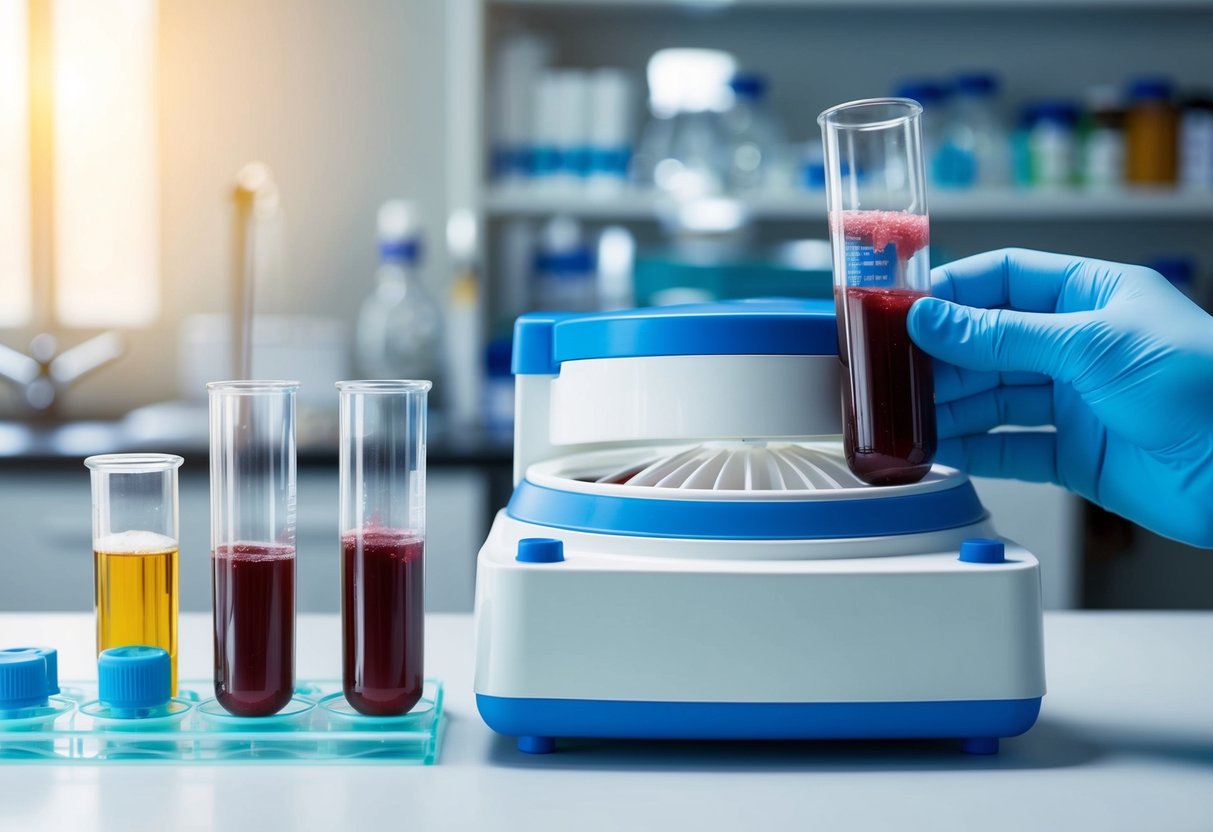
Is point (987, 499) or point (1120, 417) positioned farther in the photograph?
point (987, 499)

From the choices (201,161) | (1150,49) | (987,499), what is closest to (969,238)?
(1150,49)

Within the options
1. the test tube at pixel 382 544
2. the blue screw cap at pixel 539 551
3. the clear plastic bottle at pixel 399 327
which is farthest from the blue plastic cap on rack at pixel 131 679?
the clear plastic bottle at pixel 399 327

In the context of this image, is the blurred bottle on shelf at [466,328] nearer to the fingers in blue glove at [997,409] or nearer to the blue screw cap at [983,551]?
the fingers in blue glove at [997,409]

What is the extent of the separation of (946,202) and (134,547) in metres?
2.07

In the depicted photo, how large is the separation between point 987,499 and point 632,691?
4.39 ft

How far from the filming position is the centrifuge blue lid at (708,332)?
86 cm

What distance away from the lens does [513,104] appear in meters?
2.58

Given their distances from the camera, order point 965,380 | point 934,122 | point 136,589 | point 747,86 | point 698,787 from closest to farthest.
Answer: point 698,787, point 136,589, point 965,380, point 747,86, point 934,122

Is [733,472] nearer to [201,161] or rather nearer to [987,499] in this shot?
[987,499]

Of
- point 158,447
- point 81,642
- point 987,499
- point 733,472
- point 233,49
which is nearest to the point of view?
point 733,472

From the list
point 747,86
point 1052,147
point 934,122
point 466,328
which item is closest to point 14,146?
point 466,328

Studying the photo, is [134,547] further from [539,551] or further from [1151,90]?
[1151,90]

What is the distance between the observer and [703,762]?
2.66 feet

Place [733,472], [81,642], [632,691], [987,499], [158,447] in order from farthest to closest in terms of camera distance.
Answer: [158,447] → [987,499] → [81,642] → [733,472] → [632,691]
